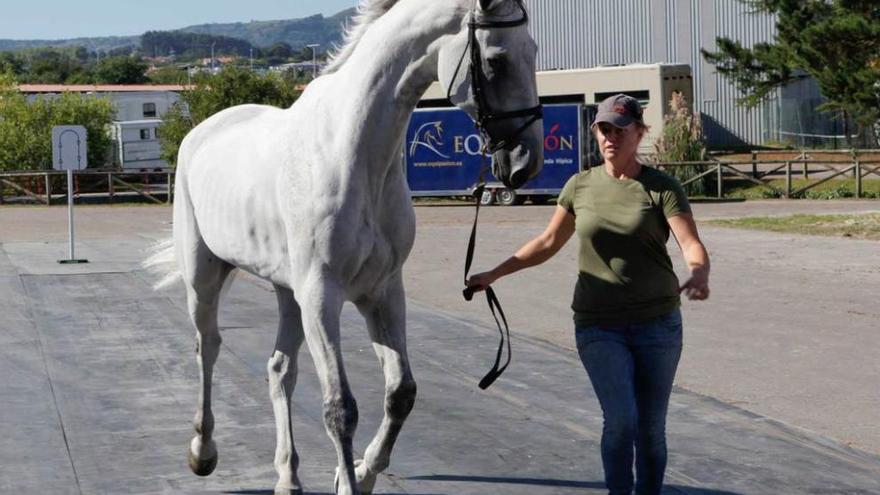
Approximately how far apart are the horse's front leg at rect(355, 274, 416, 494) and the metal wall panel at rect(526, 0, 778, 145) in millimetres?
56676

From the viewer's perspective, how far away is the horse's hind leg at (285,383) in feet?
21.8

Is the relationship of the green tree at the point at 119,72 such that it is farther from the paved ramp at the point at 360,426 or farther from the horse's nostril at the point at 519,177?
the horse's nostril at the point at 519,177

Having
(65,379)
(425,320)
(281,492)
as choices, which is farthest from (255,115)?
(425,320)

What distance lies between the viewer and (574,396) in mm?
9453

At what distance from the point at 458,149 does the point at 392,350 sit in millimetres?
33702

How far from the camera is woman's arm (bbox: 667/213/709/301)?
5441 millimetres

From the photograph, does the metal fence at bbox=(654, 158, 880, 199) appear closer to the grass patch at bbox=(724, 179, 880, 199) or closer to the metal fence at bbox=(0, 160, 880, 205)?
the metal fence at bbox=(0, 160, 880, 205)

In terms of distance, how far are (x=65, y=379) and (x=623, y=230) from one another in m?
5.72

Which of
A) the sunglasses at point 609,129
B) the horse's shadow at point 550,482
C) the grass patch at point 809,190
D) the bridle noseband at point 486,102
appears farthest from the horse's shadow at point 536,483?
the grass patch at point 809,190

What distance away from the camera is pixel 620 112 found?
5.75 m

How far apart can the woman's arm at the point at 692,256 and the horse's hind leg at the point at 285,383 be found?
6.96 ft

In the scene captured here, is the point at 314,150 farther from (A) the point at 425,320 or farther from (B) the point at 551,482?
(A) the point at 425,320

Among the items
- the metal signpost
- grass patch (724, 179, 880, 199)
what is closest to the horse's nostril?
the metal signpost

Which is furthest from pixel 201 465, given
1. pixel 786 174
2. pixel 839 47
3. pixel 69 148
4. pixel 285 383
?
pixel 786 174
